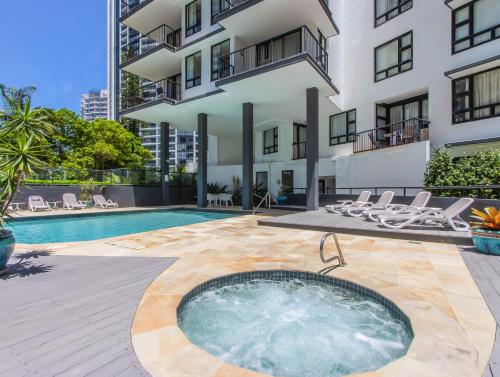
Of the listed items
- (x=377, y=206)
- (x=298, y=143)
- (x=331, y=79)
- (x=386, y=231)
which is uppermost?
(x=331, y=79)

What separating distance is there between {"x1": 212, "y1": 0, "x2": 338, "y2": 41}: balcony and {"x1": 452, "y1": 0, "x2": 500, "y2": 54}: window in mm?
5213

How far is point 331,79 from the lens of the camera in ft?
50.2

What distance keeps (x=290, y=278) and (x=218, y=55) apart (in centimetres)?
1368

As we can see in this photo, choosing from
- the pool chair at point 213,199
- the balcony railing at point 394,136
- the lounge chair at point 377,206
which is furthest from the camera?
the pool chair at point 213,199

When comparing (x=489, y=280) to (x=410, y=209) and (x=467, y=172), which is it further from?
(x=467, y=172)

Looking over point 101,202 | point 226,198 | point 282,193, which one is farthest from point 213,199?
point 101,202

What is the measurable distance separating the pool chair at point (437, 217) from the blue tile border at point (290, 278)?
4.04 meters

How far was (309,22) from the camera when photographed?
1263 cm

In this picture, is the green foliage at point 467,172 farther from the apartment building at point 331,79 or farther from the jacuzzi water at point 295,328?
the jacuzzi water at point 295,328

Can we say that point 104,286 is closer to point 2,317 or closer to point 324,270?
point 2,317

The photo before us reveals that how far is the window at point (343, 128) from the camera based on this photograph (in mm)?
16616

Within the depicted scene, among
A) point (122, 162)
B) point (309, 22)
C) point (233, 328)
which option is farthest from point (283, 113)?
point (122, 162)

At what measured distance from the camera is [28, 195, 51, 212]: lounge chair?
14580 mm

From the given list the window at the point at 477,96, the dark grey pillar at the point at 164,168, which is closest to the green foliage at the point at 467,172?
the window at the point at 477,96
